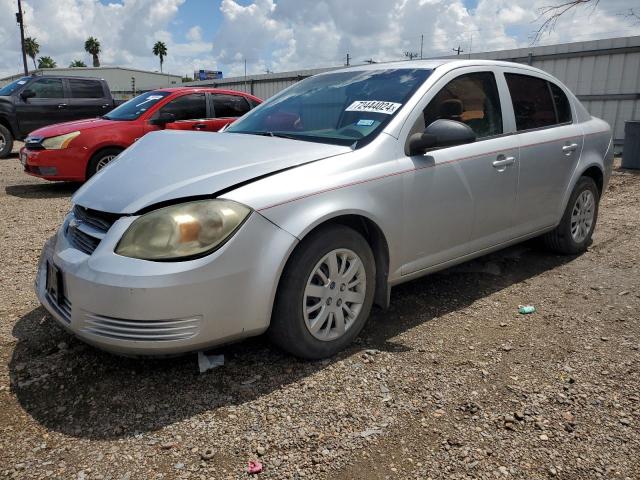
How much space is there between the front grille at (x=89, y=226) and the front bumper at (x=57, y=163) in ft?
17.5

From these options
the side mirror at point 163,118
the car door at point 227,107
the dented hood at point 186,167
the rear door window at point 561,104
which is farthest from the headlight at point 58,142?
the rear door window at point 561,104

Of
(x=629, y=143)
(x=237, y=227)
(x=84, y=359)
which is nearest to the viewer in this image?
(x=237, y=227)

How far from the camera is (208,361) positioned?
9.41 feet

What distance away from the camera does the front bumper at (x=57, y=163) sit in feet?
24.9

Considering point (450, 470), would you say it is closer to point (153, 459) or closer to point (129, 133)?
point (153, 459)

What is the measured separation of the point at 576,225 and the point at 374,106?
258 cm

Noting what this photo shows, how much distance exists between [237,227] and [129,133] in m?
6.25

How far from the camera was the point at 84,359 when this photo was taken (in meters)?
2.92

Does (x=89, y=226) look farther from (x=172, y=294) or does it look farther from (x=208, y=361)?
(x=208, y=361)

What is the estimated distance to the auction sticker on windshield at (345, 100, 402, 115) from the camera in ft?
10.7

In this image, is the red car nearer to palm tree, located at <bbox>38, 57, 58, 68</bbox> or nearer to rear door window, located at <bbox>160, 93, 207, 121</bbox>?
rear door window, located at <bbox>160, 93, 207, 121</bbox>

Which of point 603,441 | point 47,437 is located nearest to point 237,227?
point 47,437

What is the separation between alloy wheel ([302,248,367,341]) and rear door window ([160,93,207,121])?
251 inches

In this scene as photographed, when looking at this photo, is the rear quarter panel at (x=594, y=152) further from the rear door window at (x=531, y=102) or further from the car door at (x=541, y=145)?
the rear door window at (x=531, y=102)
